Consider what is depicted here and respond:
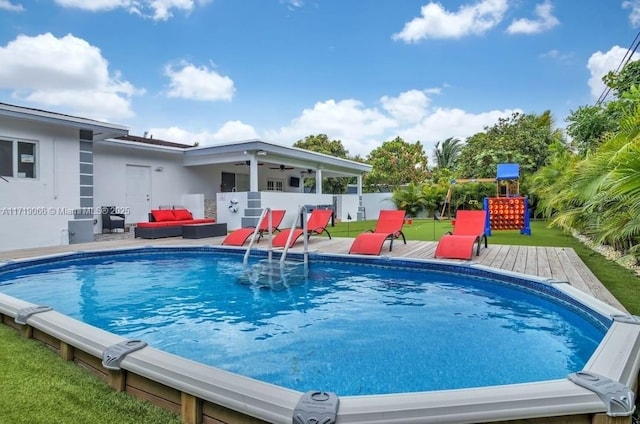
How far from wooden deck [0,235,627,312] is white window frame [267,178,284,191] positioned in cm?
1042

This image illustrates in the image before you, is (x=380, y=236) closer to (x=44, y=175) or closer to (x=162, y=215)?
(x=162, y=215)

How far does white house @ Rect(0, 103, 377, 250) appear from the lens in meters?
10.3

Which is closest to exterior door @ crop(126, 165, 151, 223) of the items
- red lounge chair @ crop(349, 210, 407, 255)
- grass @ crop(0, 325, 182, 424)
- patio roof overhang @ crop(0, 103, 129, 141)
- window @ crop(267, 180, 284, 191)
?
patio roof overhang @ crop(0, 103, 129, 141)

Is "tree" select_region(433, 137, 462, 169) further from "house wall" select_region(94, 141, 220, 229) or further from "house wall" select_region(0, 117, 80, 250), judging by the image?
"house wall" select_region(0, 117, 80, 250)

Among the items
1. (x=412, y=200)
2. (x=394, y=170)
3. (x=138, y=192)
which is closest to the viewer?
(x=138, y=192)

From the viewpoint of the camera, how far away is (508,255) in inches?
320

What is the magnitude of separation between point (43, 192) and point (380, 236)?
9.06m

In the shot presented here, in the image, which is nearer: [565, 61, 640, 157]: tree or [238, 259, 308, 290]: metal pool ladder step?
[238, 259, 308, 290]: metal pool ladder step

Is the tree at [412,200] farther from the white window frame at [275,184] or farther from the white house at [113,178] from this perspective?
the white window frame at [275,184]

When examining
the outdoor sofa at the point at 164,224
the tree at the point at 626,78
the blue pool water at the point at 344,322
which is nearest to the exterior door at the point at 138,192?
the outdoor sofa at the point at 164,224

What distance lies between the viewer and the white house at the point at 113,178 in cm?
1033

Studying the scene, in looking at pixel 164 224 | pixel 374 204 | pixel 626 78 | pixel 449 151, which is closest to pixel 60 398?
pixel 164 224

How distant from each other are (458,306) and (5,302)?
547 cm

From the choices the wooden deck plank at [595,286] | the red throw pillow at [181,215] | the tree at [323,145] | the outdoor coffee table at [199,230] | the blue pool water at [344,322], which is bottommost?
the blue pool water at [344,322]
